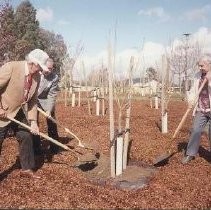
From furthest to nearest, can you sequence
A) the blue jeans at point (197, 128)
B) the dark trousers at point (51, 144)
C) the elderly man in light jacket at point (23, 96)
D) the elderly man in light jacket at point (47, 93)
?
1. the elderly man in light jacket at point (47, 93)
2. the dark trousers at point (51, 144)
3. the blue jeans at point (197, 128)
4. the elderly man in light jacket at point (23, 96)

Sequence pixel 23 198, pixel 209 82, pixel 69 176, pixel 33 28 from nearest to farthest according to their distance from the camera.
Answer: pixel 23 198, pixel 69 176, pixel 209 82, pixel 33 28

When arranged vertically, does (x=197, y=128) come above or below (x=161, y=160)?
above

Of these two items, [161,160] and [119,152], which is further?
[161,160]

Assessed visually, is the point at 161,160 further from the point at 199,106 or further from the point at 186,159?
the point at 199,106

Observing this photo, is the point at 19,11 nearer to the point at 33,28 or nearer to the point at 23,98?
the point at 33,28

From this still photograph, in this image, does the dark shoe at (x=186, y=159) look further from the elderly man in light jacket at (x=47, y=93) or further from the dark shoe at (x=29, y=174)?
the dark shoe at (x=29, y=174)

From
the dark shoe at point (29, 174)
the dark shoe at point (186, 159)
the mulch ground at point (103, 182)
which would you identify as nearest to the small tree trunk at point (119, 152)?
the mulch ground at point (103, 182)

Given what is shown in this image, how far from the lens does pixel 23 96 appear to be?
6.78 m

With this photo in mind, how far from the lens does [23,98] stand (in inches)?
268

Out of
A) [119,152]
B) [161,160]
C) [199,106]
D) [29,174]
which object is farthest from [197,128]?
[29,174]

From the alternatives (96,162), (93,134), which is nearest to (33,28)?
(93,134)

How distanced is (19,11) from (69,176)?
163 ft

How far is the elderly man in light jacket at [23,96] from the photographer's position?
252 inches

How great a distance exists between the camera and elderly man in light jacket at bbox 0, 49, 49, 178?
640cm
